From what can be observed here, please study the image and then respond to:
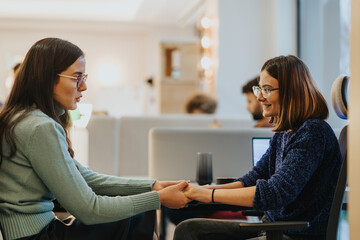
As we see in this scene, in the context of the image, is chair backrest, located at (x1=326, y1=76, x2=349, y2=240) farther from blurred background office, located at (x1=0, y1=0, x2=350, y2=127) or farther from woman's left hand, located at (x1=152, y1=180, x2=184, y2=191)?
blurred background office, located at (x1=0, y1=0, x2=350, y2=127)

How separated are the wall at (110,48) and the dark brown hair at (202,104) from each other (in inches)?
234

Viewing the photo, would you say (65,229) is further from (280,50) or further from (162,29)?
(162,29)

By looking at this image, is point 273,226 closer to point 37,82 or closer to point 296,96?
point 296,96

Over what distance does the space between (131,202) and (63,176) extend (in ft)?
0.78

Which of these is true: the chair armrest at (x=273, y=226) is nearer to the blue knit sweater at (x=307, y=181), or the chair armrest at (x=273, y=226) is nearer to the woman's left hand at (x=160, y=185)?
the blue knit sweater at (x=307, y=181)

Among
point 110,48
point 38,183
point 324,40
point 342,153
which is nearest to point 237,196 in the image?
point 342,153

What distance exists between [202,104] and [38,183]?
385cm

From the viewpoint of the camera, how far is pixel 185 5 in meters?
9.64

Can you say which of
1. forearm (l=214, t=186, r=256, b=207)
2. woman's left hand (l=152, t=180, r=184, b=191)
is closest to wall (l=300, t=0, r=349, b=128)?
woman's left hand (l=152, t=180, r=184, b=191)

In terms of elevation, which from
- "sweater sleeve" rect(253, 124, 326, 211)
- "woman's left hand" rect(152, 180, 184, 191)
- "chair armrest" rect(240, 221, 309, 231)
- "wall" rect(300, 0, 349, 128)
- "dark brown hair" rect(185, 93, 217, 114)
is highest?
"wall" rect(300, 0, 349, 128)

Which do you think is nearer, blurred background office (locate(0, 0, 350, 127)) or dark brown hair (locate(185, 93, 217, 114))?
dark brown hair (locate(185, 93, 217, 114))

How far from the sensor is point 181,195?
181cm

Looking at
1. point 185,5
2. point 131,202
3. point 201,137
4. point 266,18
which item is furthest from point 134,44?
point 131,202

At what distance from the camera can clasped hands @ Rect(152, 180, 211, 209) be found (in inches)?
69.3
